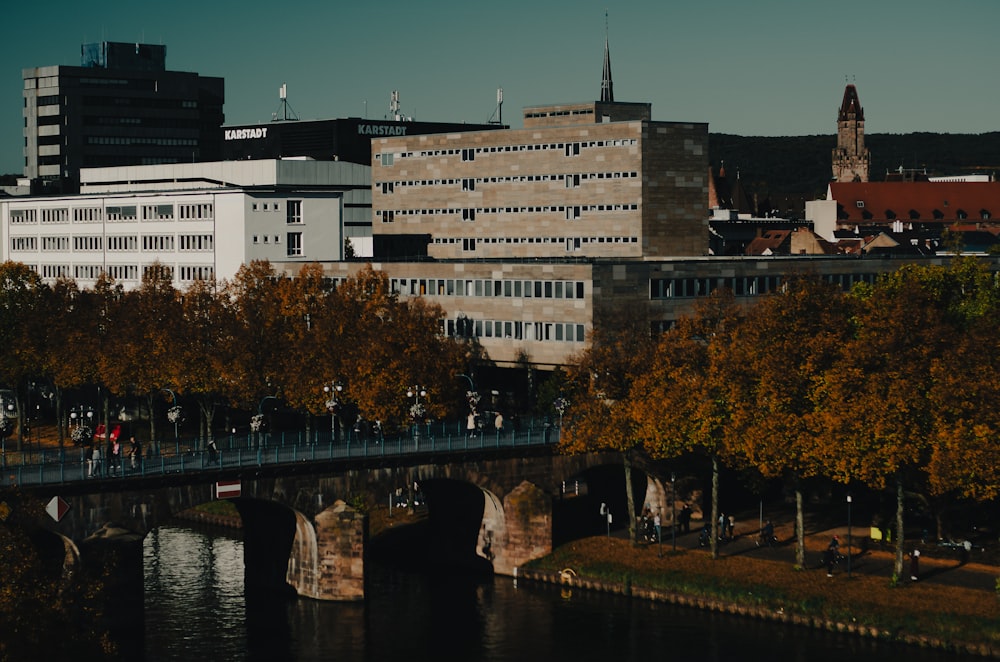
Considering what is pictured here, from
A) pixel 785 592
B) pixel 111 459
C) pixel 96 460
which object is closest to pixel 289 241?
pixel 111 459

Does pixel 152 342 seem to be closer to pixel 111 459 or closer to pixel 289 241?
pixel 289 241

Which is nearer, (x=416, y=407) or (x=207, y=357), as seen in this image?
(x=416, y=407)

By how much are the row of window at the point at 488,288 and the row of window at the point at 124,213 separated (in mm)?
31410

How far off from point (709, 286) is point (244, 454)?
48.5m

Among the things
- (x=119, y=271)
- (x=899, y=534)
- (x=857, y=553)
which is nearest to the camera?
(x=899, y=534)

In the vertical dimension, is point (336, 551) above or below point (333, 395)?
below

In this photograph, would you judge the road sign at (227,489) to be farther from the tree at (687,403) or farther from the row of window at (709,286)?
the row of window at (709,286)

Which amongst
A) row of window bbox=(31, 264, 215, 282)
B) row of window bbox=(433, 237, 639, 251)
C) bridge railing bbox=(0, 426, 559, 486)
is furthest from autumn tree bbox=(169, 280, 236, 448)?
row of window bbox=(433, 237, 639, 251)

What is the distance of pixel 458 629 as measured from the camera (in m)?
92.6

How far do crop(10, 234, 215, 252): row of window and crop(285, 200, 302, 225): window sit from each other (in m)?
7.80

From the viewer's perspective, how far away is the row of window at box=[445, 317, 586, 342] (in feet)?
430

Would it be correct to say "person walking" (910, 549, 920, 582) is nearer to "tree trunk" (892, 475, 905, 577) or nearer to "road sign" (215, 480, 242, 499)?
"tree trunk" (892, 475, 905, 577)

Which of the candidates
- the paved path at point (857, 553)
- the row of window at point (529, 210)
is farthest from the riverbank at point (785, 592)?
the row of window at point (529, 210)

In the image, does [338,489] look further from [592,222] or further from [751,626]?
[592,222]
